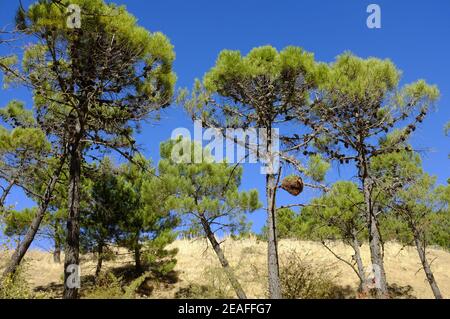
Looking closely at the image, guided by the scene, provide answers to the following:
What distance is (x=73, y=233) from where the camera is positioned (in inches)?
395

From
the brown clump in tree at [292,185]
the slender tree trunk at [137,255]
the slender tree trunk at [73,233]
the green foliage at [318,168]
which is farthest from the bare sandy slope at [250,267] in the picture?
the brown clump in tree at [292,185]

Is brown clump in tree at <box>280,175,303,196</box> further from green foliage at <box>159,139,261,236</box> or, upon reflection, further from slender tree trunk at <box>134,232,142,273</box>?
slender tree trunk at <box>134,232,142,273</box>

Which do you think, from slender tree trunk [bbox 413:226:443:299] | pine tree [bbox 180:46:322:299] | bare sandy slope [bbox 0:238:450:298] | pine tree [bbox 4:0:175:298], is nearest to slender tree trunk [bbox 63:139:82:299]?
pine tree [bbox 4:0:175:298]

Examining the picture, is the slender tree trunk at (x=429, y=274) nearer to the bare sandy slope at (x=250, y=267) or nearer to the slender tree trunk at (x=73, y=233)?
the bare sandy slope at (x=250, y=267)

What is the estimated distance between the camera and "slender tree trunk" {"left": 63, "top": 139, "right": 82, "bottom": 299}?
31.2ft

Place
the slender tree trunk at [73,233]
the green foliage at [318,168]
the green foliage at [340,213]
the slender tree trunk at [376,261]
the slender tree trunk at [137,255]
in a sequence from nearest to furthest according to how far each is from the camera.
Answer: the slender tree trunk at [73,233] → the slender tree trunk at [376,261] → the green foliage at [318,168] → the green foliage at [340,213] → the slender tree trunk at [137,255]

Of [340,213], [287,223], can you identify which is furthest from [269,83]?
[287,223]

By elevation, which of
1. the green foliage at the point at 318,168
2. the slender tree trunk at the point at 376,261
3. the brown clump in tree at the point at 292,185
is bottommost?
the slender tree trunk at the point at 376,261

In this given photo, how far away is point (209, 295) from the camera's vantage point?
33.2 feet

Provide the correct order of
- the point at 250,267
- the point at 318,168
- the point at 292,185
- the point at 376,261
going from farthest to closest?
the point at 250,267 → the point at 318,168 → the point at 376,261 → the point at 292,185

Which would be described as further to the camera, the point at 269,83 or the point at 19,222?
the point at 19,222

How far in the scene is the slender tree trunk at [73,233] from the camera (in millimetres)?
9500

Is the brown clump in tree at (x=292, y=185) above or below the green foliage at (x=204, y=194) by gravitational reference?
below

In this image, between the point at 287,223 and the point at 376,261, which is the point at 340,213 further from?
the point at 376,261
